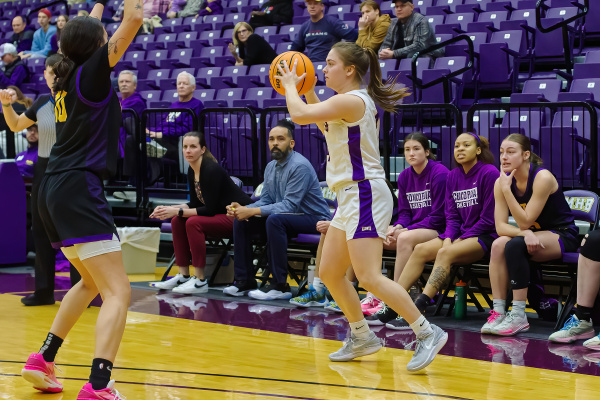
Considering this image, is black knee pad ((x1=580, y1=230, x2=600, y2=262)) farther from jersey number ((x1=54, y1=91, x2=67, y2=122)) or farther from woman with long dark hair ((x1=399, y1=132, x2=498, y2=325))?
jersey number ((x1=54, y1=91, x2=67, y2=122))

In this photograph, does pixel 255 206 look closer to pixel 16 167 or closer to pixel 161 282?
pixel 161 282

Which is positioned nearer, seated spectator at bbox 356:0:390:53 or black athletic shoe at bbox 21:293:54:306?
black athletic shoe at bbox 21:293:54:306

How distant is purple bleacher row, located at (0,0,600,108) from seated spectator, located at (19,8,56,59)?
50 centimetres

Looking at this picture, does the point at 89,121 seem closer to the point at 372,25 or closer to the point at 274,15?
the point at 372,25

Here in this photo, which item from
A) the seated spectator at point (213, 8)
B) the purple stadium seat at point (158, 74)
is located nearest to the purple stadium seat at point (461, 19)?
the purple stadium seat at point (158, 74)

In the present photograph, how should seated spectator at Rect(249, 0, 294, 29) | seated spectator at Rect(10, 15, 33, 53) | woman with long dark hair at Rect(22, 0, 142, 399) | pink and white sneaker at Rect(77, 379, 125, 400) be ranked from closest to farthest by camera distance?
1. pink and white sneaker at Rect(77, 379, 125, 400)
2. woman with long dark hair at Rect(22, 0, 142, 399)
3. seated spectator at Rect(249, 0, 294, 29)
4. seated spectator at Rect(10, 15, 33, 53)

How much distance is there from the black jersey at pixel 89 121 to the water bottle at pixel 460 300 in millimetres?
3196

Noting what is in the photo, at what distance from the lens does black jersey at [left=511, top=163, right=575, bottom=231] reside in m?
6.10

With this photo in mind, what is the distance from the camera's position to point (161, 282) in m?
8.04

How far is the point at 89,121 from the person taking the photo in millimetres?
4016

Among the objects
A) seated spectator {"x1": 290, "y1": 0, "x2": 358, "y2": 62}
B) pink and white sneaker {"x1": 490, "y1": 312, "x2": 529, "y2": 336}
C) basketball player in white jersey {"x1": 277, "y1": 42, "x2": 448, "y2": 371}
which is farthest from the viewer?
seated spectator {"x1": 290, "y1": 0, "x2": 358, "y2": 62}

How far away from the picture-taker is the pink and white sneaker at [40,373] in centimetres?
411

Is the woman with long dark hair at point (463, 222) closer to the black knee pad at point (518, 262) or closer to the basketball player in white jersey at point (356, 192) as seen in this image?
the black knee pad at point (518, 262)

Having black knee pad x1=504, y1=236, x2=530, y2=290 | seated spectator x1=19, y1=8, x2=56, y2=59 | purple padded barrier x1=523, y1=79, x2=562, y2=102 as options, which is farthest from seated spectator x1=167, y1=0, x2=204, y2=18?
black knee pad x1=504, y1=236, x2=530, y2=290
